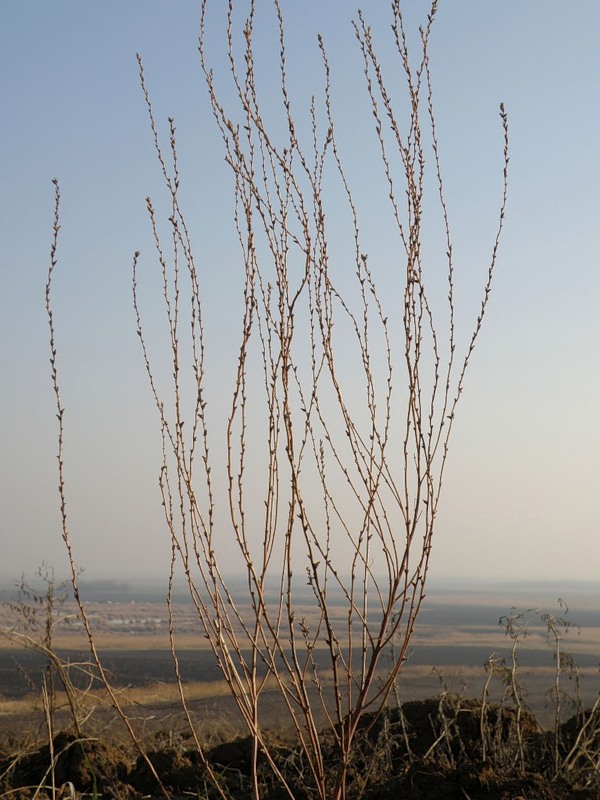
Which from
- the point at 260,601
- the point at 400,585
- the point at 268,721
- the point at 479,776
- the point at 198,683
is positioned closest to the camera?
the point at 260,601

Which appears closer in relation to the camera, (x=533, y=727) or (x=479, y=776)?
(x=479, y=776)

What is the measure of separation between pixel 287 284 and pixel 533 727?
13.4ft

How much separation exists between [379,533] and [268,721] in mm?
7794

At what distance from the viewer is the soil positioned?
13.9 ft

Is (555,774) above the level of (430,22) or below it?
below

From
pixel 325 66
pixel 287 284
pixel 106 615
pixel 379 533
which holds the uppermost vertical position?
pixel 325 66

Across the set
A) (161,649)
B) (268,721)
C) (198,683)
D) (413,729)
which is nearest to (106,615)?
(161,649)

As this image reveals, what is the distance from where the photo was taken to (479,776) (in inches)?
164

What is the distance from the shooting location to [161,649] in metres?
24.3

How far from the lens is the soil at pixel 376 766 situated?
4.25 meters

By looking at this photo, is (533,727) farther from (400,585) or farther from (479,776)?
(400,585)

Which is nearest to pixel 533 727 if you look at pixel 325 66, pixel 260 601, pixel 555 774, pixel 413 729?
pixel 413 729

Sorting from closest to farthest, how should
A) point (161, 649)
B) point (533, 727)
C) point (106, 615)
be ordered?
1. point (533, 727)
2. point (161, 649)
3. point (106, 615)

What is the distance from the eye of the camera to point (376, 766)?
5.27 m
